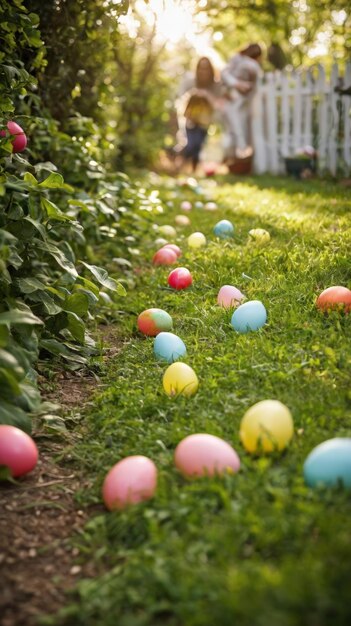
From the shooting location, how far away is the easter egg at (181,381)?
2490mm

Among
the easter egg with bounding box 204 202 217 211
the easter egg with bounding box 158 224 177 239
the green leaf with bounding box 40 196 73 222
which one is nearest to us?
the green leaf with bounding box 40 196 73 222

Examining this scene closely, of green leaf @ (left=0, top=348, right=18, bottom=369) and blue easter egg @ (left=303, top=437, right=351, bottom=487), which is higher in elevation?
green leaf @ (left=0, top=348, right=18, bottom=369)

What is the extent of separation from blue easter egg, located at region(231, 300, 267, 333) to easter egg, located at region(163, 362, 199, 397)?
0.55 m

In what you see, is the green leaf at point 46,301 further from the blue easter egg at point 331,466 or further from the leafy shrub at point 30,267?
the blue easter egg at point 331,466

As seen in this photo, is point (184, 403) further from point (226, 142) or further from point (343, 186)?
point (226, 142)

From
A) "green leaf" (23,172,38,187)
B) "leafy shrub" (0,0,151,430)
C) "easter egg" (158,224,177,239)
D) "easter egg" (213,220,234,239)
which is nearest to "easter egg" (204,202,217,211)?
"easter egg" (158,224,177,239)

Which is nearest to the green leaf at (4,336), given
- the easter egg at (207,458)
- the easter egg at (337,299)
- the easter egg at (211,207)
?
the easter egg at (207,458)

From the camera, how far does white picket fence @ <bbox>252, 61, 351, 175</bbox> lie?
748cm

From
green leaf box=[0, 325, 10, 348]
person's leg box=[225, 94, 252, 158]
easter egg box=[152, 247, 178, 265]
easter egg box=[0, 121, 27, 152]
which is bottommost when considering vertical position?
easter egg box=[152, 247, 178, 265]

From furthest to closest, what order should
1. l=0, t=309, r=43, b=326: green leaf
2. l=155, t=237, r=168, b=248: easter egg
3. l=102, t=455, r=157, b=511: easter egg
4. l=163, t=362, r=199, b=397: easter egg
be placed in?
l=155, t=237, r=168, b=248: easter egg, l=163, t=362, r=199, b=397: easter egg, l=0, t=309, r=43, b=326: green leaf, l=102, t=455, r=157, b=511: easter egg

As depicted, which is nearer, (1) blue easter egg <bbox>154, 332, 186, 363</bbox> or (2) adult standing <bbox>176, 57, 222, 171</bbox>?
(1) blue easter egg <bbox>154, 332, 186, 363</bbox>

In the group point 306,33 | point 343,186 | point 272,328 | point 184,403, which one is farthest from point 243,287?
point 306,33

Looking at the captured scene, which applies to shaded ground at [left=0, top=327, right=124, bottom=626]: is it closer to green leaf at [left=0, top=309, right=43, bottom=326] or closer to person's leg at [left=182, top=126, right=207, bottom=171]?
green leaf at [left=0, top=309, right=43, bottom=326]

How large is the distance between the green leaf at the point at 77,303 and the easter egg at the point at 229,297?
84 cm
